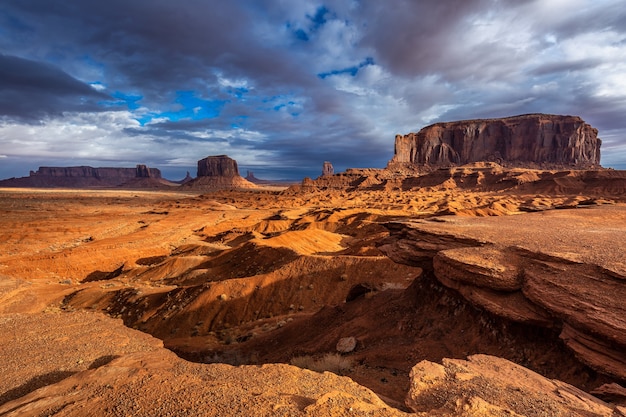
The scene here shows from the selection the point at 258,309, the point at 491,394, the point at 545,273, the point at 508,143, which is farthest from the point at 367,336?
the point at 508,143

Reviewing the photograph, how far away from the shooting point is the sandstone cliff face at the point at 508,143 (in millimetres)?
137375

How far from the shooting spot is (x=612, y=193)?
68500 millimetres

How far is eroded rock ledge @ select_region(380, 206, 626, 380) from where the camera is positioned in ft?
19.7

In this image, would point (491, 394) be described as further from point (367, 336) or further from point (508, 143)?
point (508, 143)

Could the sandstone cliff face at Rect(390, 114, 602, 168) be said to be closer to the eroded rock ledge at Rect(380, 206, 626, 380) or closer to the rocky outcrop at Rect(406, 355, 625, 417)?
the eroded rock ledge at Rect(380, 206, 626, 380)

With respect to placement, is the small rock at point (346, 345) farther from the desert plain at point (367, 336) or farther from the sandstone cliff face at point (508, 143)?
the sandstone cliff face at point (508, 143)

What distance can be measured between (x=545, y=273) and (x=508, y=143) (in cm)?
17117

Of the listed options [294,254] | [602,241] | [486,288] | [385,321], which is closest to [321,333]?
[385,321]

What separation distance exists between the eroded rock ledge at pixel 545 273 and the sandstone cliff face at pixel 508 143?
157201mm

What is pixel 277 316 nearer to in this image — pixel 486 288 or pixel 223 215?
pixel 486 288

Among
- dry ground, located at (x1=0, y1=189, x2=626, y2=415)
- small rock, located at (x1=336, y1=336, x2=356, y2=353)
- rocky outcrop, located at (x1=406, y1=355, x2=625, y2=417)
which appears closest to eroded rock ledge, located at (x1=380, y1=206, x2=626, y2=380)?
dry ground, located at (x1=0, y1=189, x2=626, y2=415)

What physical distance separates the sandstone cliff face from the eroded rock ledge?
157201mm

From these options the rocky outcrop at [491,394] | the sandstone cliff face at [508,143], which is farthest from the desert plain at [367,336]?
the sandstone cliff face at [508,143]

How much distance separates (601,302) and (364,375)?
5318 mm
